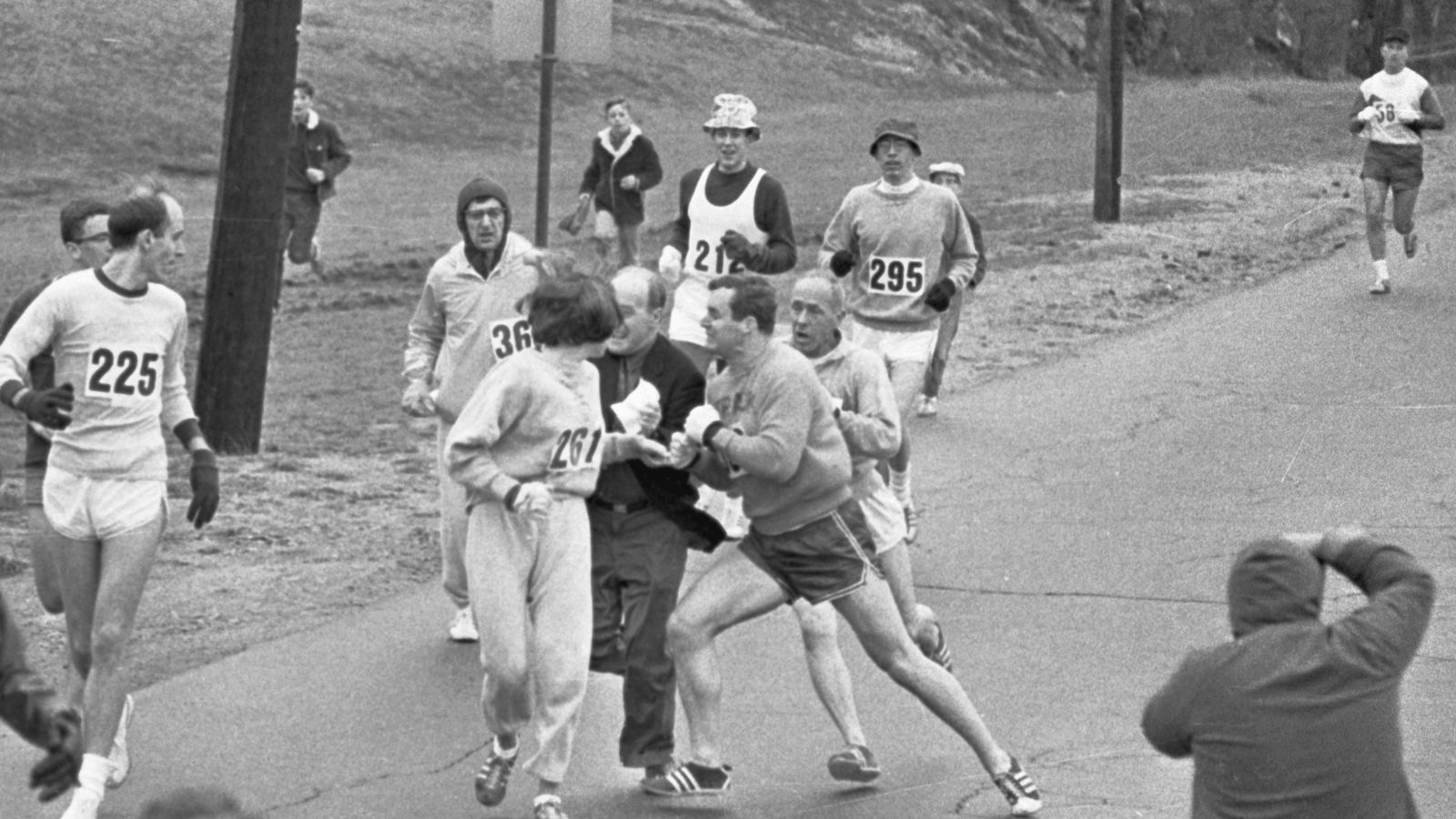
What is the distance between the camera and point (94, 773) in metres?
7.07

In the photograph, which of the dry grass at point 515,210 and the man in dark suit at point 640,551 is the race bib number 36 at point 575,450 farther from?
the dry grass at point 515,210

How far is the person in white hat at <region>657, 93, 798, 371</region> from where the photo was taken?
10.7 meters

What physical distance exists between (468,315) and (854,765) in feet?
7.47

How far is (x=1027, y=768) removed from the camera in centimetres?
791

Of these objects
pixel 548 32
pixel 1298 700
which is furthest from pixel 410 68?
pixel 1298 700

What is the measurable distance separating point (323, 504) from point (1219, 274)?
940 cm

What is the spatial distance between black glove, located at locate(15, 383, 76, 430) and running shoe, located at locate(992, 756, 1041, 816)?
300 centimetres

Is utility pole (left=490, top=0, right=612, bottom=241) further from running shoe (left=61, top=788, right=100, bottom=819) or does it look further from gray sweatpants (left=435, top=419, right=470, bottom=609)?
running shoe (left=61, top=788, right=100, bottom=819)

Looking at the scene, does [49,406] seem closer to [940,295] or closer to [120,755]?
[120,755]

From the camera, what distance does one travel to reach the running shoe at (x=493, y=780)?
286 inches

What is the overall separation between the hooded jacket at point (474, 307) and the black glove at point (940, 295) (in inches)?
99.3

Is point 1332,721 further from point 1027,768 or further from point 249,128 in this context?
point 249,128

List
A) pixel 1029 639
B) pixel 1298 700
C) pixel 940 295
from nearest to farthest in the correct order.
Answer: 1. pixel 1298 700
2. pixel 1029 639
3. pixel 940 295

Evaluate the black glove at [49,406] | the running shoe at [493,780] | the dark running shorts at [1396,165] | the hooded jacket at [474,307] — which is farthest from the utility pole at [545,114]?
the dark running shorts at [1396,165]
